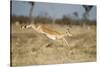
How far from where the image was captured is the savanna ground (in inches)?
74.4

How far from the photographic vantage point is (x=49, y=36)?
6.53 feet

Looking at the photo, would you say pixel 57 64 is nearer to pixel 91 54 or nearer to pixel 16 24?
pixel 91 54

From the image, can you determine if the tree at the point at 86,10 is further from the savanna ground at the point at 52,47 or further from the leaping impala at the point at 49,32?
the leaping impala at the point at 49,32

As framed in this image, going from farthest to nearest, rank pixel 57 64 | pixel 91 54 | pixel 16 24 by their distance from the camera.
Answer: pixel 91 54 → pixel 57 64 → pixel 16 24

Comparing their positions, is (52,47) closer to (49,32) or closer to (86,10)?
(49,32)

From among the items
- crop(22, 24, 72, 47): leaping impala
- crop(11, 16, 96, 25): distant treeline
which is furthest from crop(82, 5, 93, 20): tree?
crop(22, 24, 72, 47): leaping impala

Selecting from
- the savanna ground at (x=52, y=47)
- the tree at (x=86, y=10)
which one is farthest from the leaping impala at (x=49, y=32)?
the tree at (x=86, y=10)

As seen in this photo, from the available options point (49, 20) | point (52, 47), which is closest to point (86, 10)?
point (49, 20)

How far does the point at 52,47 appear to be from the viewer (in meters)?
2.00

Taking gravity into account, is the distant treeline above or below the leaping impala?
above

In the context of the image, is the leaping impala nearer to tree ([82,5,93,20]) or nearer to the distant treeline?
the distant treeline

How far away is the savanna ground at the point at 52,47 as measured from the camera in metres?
Result: 1.89

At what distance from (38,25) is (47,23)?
0.35 feet

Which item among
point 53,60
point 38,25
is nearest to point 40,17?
point 38,25
